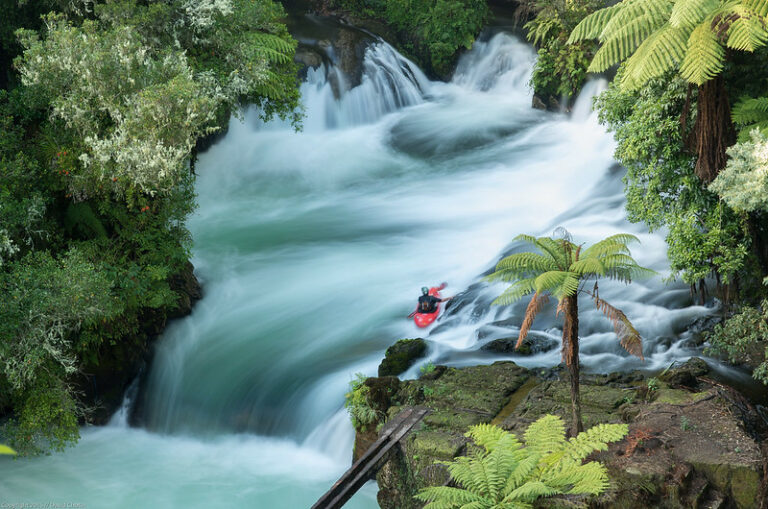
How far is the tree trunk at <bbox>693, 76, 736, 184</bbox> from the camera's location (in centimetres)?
988

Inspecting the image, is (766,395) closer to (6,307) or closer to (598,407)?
(598,407)

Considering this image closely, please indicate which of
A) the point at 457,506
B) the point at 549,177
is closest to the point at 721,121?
the point at 457,506

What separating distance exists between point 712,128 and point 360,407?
605 cm

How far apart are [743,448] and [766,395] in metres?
2.24

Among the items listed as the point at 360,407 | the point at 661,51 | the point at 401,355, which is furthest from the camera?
the point at 401,355

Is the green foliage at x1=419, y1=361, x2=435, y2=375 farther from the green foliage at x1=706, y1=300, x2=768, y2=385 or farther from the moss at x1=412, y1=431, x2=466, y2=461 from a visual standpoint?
the green foliage at x1=706, y1=300, x2=768, y2=385

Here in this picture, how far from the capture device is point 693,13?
8.30 meters

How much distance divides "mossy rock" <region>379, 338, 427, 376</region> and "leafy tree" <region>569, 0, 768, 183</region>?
491cm

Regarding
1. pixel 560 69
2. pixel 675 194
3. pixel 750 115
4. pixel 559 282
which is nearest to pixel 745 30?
pixel 750 115

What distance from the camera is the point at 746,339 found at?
9.66 meters

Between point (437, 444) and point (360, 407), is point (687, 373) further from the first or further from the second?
point (360, 407)

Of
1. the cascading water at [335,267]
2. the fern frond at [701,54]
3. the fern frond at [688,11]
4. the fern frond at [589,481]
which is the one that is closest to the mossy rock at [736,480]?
the fern frond at [589,481]

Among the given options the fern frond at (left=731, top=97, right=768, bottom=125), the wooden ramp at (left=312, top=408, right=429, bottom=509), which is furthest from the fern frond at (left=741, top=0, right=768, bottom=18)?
the wooden ramp at (left=312, top=408, right=429, bottom=509)

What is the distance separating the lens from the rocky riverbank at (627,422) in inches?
302
